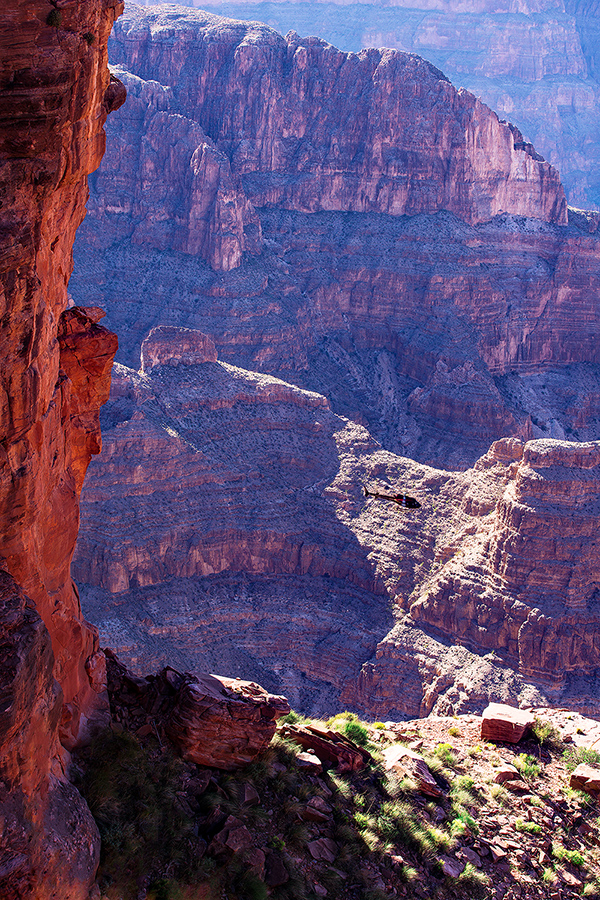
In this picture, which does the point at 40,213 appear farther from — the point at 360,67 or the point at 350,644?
the point at 360,67

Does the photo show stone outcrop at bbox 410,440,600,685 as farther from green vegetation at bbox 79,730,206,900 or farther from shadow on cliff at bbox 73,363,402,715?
green vegetation at bbox 79,730,206,900

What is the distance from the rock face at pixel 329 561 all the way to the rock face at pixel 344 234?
1537 inches

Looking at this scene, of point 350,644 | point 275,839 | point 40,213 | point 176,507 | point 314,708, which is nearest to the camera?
point 40,213

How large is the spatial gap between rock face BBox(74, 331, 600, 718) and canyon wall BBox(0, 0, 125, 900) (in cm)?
5061

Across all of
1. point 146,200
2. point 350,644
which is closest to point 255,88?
point 146,200

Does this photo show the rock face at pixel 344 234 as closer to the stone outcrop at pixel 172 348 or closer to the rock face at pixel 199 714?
the stone outcrop at pixel 172 348

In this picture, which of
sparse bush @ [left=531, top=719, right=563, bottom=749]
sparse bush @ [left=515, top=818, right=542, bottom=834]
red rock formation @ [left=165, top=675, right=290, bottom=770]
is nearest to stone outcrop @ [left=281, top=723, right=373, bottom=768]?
red rock formation @ [left=165, top=675, right=290, bottom=770]

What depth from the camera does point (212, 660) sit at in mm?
69062

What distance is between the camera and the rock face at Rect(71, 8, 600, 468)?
131 m

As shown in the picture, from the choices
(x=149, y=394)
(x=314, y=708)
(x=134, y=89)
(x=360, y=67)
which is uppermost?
(x=360, y=67)

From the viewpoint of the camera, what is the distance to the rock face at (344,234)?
131 meters

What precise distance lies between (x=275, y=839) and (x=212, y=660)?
49.7 meters

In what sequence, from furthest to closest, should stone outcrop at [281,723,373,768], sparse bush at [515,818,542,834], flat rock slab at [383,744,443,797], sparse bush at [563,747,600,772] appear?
1. sparse bush at [563,747,600,772]
2. flat rock slab at [383,744,443,797]
3. stone outcrop at [281,723,373,768]
4. sparse bush at [515,818,542,834]

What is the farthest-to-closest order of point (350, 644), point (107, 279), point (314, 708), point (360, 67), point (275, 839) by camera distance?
point (360, 67) < point (107, 279) < point (350, 644) < point (314, 708) < point (275, 839)
